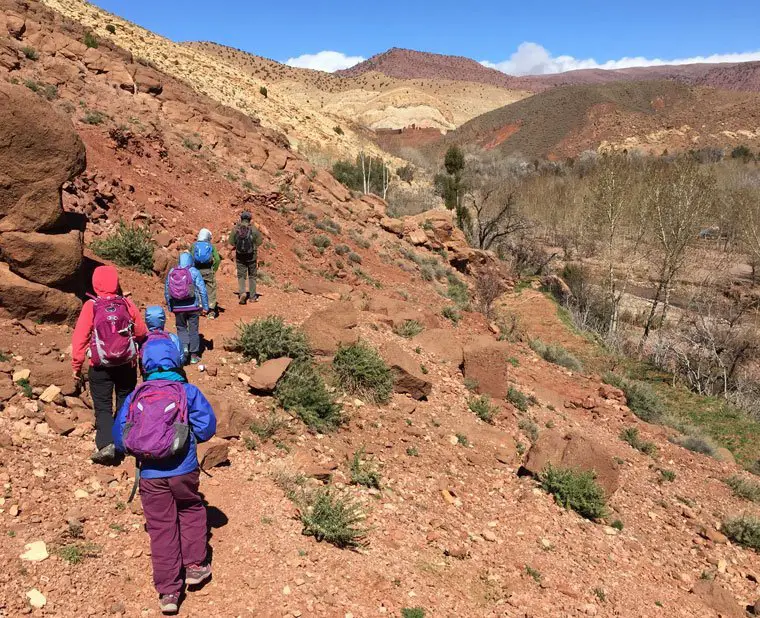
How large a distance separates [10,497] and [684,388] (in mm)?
17092

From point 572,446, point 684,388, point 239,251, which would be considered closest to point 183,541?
point 572,446

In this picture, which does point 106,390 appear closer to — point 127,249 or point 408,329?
point 127,249

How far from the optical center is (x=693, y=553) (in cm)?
657

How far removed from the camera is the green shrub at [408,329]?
10062 mm

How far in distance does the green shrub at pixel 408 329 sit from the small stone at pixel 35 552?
706cm

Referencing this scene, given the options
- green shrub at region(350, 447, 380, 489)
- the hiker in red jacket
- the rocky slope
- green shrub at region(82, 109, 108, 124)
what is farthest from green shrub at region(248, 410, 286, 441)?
green shrub at region(82, 109, 108, 124)

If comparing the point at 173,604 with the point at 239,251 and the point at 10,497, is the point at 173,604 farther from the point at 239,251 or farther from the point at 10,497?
the point at 239,251

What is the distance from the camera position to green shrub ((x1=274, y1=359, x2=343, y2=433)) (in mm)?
6359

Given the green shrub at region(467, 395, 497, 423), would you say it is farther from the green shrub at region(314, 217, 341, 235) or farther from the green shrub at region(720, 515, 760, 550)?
the green shrub at region(314, 217, 341, 235)

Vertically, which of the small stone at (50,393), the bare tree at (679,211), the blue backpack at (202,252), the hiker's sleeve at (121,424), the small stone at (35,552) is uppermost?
the bare tree at (679,211)

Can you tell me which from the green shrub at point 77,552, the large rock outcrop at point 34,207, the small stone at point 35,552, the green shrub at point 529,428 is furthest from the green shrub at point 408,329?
the small stone at point 35,552

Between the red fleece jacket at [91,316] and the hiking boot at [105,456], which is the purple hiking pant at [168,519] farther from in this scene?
the red fleece jacket at [91,316]

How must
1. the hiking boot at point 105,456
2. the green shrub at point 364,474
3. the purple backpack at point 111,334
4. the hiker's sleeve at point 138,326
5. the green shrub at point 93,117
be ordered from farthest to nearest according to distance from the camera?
the green shrub at point 93,117
the green shrub at point 364,474
the hiking boot at point 105,456
the hiker's sleeve at point 138,326
the purple backpack at point 111,334

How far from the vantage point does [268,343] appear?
24.0ft
